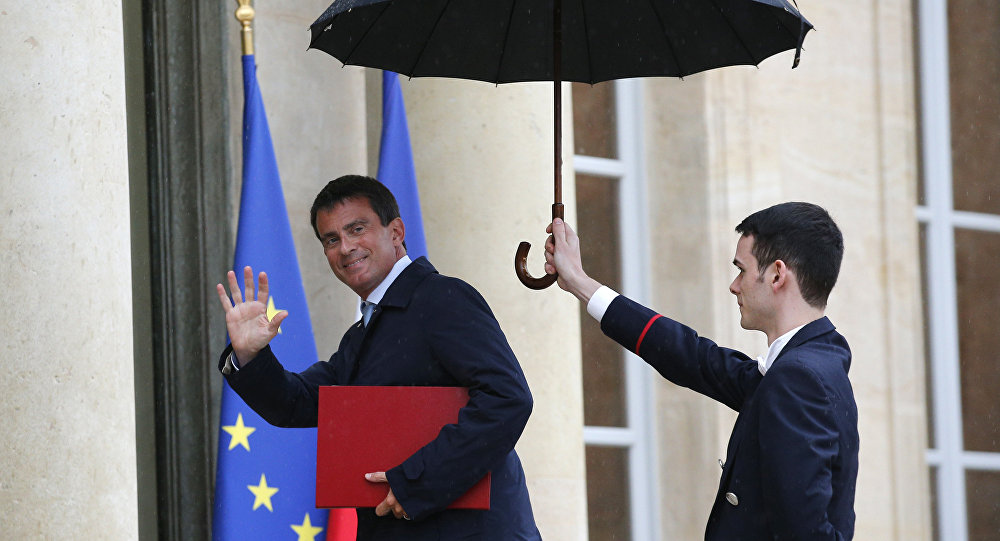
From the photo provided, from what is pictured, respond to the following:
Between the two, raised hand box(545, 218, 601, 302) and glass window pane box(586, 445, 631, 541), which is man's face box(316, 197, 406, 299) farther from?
glass window pane box(586, 445, 631, 541)

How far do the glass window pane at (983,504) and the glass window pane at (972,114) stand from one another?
58.9 inches

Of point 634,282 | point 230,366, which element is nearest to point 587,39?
point 230,366

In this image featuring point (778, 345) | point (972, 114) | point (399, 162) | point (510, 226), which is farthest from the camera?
point (972, 114)

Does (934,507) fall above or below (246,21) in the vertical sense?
below

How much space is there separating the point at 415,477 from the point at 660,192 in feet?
12.8

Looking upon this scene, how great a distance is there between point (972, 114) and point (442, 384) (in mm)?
5748

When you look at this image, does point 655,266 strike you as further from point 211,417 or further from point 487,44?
point 487,44

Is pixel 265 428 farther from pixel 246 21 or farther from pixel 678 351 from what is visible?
pixel 678 351

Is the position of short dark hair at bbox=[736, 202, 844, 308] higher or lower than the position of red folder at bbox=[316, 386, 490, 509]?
higher

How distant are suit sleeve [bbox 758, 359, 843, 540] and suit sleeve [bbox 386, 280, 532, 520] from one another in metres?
0.63

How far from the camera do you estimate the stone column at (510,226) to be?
5.92 meters

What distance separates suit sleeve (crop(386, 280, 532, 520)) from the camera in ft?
11.8

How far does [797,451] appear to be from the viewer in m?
3.21

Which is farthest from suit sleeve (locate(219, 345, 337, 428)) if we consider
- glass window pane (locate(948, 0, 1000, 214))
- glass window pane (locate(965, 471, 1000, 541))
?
glass window pane (locate(948, 0, 1000, 214))
